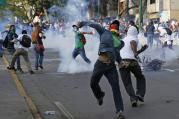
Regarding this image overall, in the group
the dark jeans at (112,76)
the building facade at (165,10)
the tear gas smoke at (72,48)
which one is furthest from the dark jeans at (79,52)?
the building facade at (165,10)

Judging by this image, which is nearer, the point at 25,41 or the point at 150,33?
the point at 25,41

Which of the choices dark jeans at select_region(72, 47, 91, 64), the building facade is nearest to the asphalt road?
dark jeans at select_region(72, 47, 91, 64)

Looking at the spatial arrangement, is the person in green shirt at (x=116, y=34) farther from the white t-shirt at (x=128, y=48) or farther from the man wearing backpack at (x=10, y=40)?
the man wearing backpack at (x=10, y=40)

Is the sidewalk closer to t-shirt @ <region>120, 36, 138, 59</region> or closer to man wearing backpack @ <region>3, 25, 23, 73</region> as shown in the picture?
t-shirt @ <region>120, 36, 138, 59</region>

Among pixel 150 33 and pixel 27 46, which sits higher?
pixel 27 46

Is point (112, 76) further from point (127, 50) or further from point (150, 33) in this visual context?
point (150, 33)

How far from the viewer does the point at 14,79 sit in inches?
686

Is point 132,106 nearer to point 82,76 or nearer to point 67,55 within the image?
point 82,76

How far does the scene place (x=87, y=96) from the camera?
13.3 metres

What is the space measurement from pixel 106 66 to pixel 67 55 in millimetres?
12310

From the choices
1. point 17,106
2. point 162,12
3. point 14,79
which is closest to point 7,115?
point 17,106

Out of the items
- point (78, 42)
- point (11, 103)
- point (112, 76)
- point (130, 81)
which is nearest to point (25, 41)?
point (78, 42)

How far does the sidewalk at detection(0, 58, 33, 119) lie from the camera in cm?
1059

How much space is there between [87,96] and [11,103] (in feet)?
6.52
